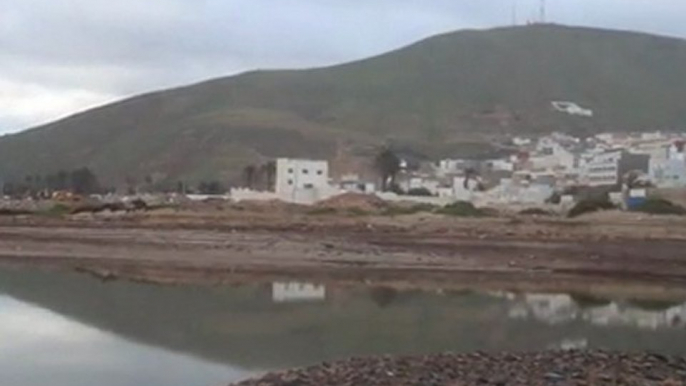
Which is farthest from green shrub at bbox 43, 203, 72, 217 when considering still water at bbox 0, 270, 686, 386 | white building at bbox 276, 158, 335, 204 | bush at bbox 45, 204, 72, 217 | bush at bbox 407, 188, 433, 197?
still water at bbox 0, 270, 686, 386

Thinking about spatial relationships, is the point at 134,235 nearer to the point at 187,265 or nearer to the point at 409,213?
the point at 187,265

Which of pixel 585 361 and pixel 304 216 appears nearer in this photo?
pixel 585 361

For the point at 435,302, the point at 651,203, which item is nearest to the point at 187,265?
the point at 435,302

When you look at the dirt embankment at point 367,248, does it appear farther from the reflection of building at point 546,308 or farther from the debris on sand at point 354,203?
the debris on sand at point 354,203

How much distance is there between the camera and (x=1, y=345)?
2136 cm

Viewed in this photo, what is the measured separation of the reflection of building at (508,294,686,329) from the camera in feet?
92.1

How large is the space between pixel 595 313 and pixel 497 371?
14385 millimetres

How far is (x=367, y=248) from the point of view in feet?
179

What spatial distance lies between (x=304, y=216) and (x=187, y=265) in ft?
148

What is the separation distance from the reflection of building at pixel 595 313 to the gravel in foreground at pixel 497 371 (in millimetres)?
9072

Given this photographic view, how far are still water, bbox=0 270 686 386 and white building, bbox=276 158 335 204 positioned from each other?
85.1 m

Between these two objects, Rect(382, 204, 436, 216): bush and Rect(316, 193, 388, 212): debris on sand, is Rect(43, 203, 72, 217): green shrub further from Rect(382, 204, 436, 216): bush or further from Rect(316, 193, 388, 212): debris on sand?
Rect(382, 204, 436, 216): bush

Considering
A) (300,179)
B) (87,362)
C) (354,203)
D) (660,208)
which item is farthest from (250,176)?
(87,362)

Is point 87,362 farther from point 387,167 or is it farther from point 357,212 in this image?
point 387,167
